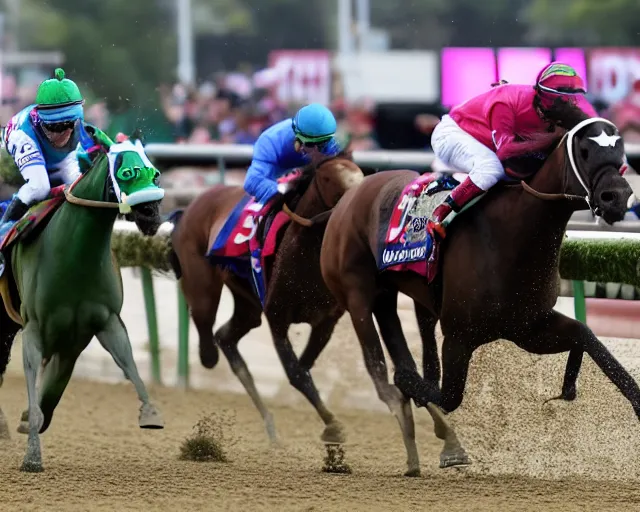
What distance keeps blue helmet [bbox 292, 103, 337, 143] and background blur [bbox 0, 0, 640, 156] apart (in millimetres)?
838

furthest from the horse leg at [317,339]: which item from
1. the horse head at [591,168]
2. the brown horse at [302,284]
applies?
the horse head at [591,168]

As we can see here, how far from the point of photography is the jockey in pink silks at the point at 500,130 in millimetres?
5523

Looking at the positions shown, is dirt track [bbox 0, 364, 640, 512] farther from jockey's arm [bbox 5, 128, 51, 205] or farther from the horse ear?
the horse ear

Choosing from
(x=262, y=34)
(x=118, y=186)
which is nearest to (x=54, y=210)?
(x=118, y=186)

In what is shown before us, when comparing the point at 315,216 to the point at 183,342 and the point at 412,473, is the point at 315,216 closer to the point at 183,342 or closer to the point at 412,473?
the point at 412,473

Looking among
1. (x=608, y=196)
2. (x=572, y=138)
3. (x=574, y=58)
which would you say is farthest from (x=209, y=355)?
(x=574, y=58)

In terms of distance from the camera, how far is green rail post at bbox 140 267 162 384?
30.1 ft

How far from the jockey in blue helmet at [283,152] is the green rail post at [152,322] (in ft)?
6.54

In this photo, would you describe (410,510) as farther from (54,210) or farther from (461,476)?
(54,210)

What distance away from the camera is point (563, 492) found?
559 cm

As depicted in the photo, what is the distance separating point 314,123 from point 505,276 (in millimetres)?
1686

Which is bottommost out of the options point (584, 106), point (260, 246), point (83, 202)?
point (260, 246)

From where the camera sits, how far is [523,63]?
1154cm

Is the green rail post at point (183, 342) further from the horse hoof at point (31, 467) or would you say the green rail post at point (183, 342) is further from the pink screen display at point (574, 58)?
the pink screen display at point (574, 58)
